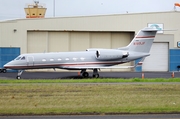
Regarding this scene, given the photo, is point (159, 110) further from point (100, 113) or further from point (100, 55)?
point (100, 55)

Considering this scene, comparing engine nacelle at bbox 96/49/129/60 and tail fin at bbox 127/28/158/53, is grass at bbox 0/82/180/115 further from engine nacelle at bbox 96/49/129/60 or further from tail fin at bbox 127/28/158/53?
tail fin at bbox 127/28/158/53

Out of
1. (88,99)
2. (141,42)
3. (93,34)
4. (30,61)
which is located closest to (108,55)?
(141,42)

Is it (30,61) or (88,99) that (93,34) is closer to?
(30,61)

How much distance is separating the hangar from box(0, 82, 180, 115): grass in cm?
2667

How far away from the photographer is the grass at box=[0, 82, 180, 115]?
49.7 ft

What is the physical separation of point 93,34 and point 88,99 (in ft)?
113

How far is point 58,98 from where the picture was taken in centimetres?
1877

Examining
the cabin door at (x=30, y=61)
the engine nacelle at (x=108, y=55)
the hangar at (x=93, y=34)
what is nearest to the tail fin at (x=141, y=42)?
the engine nacelle at (x=108, y=55)

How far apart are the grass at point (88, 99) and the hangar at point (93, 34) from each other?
1050 inches

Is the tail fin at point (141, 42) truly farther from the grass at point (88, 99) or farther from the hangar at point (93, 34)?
the grass at point (88, 99)

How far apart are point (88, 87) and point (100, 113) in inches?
345

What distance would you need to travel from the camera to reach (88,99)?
18375 mm

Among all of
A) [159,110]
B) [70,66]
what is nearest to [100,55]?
[70,66]

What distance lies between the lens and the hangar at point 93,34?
49219mm
